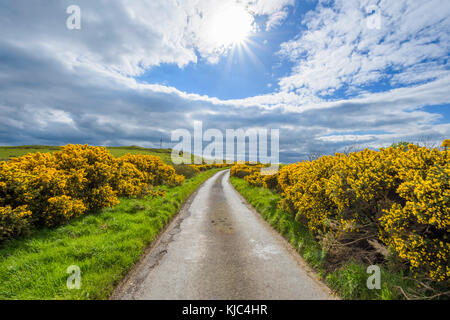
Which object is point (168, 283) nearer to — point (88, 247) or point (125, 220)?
point (88, 247)

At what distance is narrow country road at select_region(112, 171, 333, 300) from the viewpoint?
5.06 m

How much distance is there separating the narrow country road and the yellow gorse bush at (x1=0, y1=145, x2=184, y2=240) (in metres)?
4.34

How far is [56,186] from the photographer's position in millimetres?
8328

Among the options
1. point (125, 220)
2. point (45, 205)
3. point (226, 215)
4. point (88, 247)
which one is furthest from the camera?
point (226, 215)

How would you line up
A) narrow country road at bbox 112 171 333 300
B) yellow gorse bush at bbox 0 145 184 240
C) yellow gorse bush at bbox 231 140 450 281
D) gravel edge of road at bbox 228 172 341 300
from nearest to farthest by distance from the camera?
1. yellow gorse bush at bbox 231 140 450 281
2. narrow country road at bbox 112 171 333 300
3. gravel edge of road at bbox 228 172 341 300
4. yellow gorse bush at bbox 0 145 184 240

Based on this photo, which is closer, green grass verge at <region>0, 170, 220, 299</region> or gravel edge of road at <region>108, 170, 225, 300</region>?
green grass verge at <region>0, 170, 220, 299</region>

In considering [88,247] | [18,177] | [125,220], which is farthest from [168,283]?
[18,177]

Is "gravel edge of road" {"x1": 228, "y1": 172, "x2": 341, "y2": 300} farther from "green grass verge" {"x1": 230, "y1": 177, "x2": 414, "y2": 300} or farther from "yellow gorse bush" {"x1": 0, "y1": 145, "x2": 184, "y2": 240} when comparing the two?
"yellow gorse bush" {"x1": 0, "y1": 145, "x2": 184, "y2": 240}

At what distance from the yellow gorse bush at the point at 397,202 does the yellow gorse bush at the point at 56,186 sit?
10.5 m

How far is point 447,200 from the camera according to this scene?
12.5 feet

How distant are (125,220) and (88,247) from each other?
3018 millimetres

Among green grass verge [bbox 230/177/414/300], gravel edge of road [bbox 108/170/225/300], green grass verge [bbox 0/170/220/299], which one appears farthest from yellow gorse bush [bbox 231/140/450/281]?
green grass verge [bbox 0/170/220/299]

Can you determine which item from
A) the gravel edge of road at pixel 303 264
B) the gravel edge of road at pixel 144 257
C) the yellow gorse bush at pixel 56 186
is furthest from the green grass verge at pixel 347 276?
the yellow gorse bush at pixel 56 186

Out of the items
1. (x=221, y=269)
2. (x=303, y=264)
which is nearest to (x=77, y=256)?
(x=221, y=269)
